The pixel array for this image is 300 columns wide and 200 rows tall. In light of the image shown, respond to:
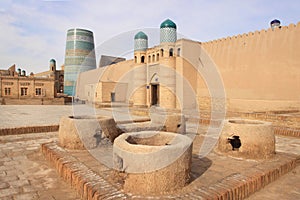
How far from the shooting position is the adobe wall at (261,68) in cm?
1111

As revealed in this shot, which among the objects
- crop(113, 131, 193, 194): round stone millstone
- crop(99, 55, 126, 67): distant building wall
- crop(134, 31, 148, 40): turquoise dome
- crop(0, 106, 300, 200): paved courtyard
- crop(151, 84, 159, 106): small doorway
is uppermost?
crop(99, 55, 126, 67): distant building wall

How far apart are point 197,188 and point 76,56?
39.7 m

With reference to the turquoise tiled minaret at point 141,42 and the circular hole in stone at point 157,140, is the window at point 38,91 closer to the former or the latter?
the turquoise tiled minaret at point 141,42

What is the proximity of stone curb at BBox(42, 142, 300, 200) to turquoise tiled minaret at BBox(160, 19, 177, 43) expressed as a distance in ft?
43.4

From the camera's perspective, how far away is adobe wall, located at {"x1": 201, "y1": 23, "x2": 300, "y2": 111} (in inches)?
437

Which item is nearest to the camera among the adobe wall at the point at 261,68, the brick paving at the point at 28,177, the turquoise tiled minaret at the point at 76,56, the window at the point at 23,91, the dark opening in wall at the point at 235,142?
the brick paving at the point at 28,177

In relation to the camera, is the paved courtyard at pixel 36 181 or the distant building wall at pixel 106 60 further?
the distant building wall at pixel 106 60

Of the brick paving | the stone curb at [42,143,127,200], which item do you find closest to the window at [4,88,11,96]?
the brick paving

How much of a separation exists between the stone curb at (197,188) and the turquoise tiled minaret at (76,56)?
3664 cm

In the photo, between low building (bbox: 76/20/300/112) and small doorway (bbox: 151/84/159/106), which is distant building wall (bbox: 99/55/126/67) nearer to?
low building (bbox: 76/20/300/112)

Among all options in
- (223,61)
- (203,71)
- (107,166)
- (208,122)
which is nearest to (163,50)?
(203,71)

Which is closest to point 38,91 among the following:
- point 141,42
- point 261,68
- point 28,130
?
point 141,42

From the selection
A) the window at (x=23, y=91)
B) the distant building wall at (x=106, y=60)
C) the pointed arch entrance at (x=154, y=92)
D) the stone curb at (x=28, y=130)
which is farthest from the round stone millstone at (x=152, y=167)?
the distant building wall at (x=106, y=60)

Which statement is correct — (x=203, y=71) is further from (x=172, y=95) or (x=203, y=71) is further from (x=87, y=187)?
(x=87, y=187)
